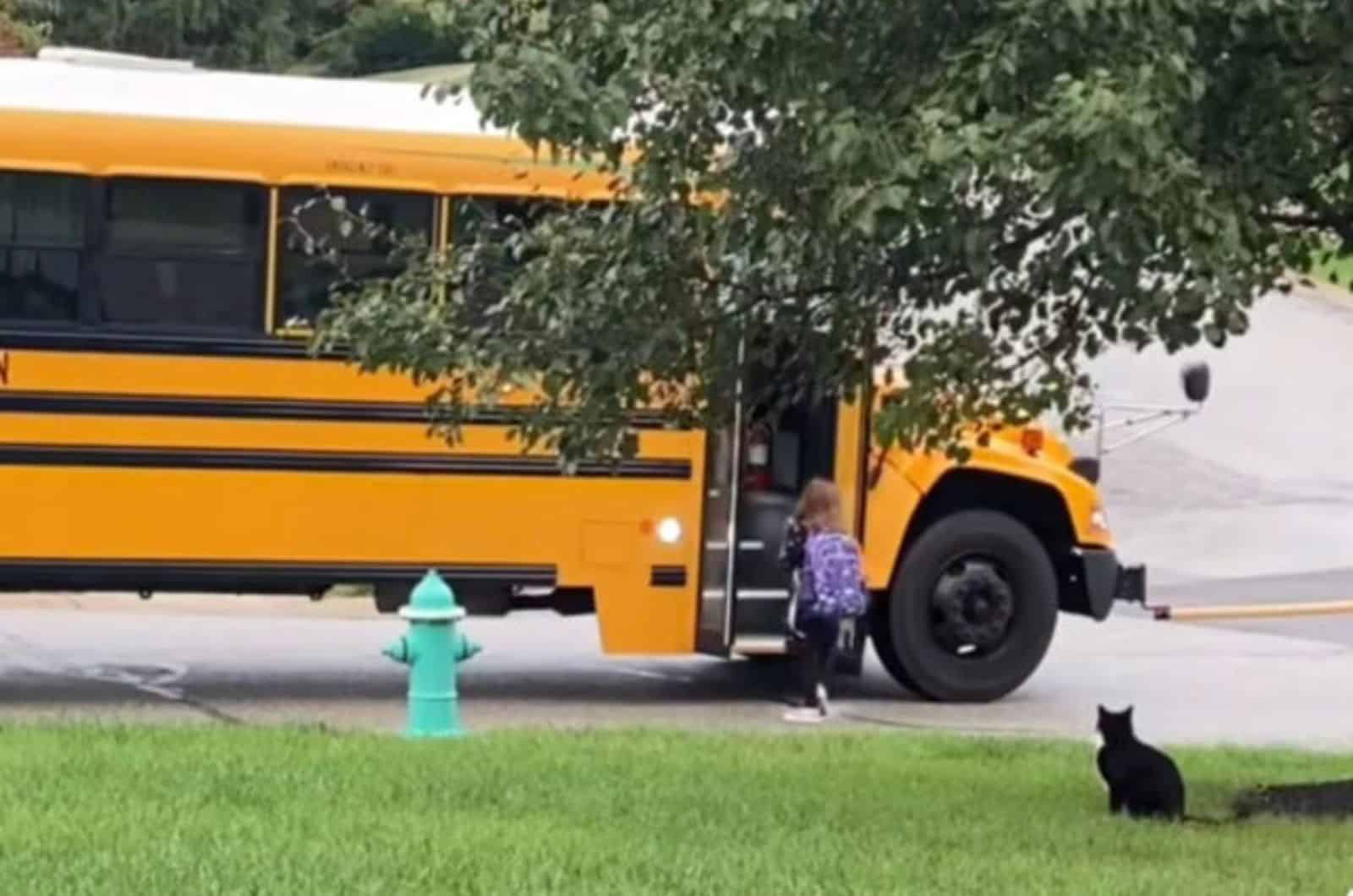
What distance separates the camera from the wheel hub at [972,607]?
15.0 meters

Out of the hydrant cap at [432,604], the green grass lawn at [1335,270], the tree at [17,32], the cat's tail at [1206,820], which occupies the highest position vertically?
the tree at [17,32]

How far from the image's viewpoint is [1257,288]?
26.2 ft

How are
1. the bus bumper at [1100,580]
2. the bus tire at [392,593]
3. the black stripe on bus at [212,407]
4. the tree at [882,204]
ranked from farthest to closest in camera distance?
the bus bumper at [1100,580], the bus tire at [392,593], the black stripe on bus at [212,407], the tree at [882,204]

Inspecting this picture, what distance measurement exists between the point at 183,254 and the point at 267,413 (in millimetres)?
850

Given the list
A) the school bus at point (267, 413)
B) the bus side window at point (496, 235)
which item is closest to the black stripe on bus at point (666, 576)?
the school bus at point (267, 413)

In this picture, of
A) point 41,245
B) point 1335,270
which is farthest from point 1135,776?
point 41,245

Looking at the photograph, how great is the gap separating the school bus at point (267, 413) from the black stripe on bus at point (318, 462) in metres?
0.01

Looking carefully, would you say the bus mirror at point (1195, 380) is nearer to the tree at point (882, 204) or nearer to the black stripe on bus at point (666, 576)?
the black stripe on bus at point (666, 576)

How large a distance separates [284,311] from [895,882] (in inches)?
268

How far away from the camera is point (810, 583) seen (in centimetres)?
1365

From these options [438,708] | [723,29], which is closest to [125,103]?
[438,708]

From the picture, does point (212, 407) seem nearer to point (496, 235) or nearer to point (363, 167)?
point (363, 167)

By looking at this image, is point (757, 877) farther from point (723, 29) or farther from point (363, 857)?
point (723, 29)

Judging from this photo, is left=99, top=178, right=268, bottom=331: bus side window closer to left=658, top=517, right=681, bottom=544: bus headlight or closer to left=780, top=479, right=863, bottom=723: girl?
left=658, top=517, right=681, bottom=544: bus headlight
